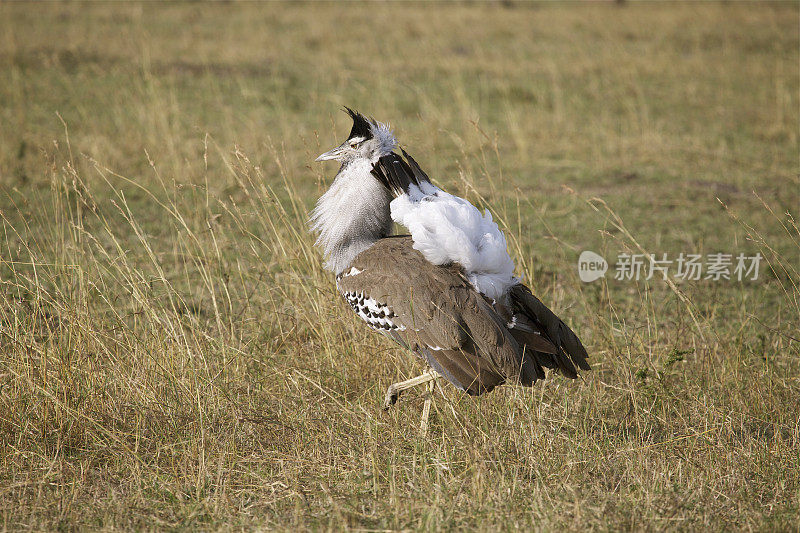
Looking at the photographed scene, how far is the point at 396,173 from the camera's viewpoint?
3174mm

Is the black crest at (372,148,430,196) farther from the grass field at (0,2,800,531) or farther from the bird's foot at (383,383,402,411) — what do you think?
the bird's foot at (383,383,402,411)

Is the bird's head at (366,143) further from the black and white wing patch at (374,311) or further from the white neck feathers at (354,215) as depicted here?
the black and white wing patch at (374,311)

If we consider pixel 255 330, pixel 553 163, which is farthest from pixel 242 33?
pixel 255 330

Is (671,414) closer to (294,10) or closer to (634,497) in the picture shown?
(634,497)

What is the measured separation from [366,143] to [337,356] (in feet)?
3.38

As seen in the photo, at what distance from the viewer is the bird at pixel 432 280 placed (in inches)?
113

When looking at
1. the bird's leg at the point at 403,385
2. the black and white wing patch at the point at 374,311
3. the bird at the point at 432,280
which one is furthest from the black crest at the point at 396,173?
the bird's leg at the point at 403,385

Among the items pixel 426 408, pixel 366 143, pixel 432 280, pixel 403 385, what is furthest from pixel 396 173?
pixel 426 408

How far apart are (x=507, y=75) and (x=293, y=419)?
28.2ft

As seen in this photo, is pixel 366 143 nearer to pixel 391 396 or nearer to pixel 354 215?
pixel 354 215

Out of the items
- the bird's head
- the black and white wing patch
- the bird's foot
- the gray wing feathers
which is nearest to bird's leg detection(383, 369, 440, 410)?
the bird's foot

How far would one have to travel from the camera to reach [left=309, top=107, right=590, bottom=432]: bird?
9.45 ft

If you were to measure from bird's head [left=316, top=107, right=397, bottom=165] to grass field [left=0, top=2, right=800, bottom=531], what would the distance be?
0.45 m

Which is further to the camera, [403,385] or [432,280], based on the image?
[403,385]
